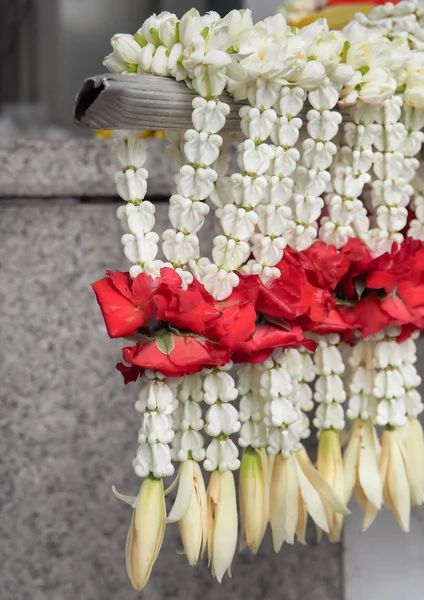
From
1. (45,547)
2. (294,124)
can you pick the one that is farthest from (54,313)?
(294,124)

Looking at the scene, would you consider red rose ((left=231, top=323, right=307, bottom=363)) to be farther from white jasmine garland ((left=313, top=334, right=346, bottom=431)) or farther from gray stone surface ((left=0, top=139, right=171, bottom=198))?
gray stone surface ((left=0, top=139, right=171, bottom=198))

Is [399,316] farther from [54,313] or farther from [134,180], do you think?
[54,313]

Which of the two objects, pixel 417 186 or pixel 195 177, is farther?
pixel 417 186

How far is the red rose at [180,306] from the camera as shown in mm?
455

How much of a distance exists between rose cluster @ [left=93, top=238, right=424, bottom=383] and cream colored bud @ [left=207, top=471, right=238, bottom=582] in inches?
3.2

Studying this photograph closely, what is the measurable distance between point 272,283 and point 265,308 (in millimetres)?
19

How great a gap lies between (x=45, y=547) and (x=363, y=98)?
1.61 feet

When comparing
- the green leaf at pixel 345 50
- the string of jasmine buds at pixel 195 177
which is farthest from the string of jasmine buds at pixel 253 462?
the green leaf at pixel 345 50

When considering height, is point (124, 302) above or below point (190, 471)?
above

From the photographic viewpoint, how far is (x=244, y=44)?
1.58 feet

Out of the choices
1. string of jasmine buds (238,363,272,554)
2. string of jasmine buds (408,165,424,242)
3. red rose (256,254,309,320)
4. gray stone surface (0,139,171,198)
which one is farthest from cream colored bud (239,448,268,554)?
gray stone surface (0,139,171,198)

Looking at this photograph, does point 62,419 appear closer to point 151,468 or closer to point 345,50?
point 151,468

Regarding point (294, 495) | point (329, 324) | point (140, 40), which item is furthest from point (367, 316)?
point (140, 40)

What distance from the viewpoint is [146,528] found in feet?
1.56
